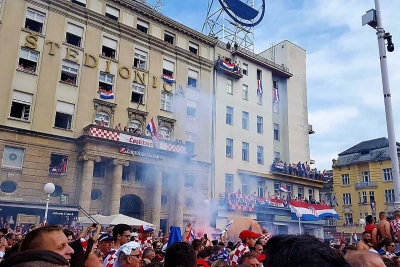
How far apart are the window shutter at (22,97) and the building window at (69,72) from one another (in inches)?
111

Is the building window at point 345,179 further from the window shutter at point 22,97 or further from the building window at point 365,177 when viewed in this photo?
the window shutter at point 22,97

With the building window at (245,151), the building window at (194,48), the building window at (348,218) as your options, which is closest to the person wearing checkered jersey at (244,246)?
the building window at (245,151)

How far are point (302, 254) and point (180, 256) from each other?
2.93m

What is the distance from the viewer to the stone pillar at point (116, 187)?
25.2m

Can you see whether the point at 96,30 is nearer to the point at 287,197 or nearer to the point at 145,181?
the point at 145,181

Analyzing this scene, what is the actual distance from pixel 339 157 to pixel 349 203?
29.0 ft

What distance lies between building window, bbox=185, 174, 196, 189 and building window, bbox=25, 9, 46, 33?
1608cm

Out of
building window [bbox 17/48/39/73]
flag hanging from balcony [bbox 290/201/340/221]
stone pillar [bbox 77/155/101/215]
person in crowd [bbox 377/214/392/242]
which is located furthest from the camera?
flag hanging from balcony [bbox 290/201/340/221]

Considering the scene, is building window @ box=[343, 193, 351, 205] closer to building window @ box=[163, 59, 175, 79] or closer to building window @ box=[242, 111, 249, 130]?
building window @ box=[242, 111, 249, 130]

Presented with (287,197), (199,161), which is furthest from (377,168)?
(199,161)

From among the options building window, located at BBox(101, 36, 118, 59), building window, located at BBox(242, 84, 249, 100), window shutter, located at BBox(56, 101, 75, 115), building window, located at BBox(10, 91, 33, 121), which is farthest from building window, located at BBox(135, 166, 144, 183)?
building window, located at BBox(242, 84, 249, 100)

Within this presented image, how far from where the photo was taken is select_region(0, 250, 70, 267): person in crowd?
60.9 inches

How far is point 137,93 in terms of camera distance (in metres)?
29.9

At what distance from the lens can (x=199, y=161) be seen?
103 ft
